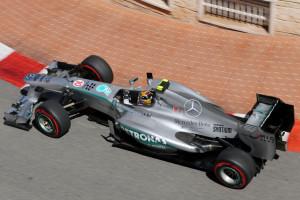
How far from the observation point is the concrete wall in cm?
1281

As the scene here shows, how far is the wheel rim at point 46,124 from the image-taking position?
10.8 m

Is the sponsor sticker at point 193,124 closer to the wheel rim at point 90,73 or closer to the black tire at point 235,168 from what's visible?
the black tire at point 235,168

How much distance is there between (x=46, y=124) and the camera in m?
10.9

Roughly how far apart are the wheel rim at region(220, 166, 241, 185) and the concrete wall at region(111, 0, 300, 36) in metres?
4.89

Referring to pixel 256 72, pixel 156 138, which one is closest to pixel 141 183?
pixel 156 138

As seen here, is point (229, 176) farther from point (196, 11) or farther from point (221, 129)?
point (196, 11)

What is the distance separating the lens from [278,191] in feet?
31.8

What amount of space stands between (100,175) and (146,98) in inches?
63.7

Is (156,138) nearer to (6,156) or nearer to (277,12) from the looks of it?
(6,156)

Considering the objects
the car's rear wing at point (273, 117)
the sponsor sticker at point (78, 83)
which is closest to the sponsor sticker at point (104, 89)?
the sponsor sticker at point (78, 83)

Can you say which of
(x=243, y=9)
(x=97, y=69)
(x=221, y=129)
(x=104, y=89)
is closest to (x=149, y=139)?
(x=221, y=129)

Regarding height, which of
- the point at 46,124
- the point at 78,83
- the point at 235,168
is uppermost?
the point at 78,83

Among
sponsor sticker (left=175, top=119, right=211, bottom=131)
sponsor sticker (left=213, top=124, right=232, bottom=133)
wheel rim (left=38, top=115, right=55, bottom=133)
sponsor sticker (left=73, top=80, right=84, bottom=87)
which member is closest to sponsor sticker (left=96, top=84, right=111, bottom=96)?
sponsor sticker (left=73, top=80, right=84, bottom=87)

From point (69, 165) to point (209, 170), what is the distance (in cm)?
257
